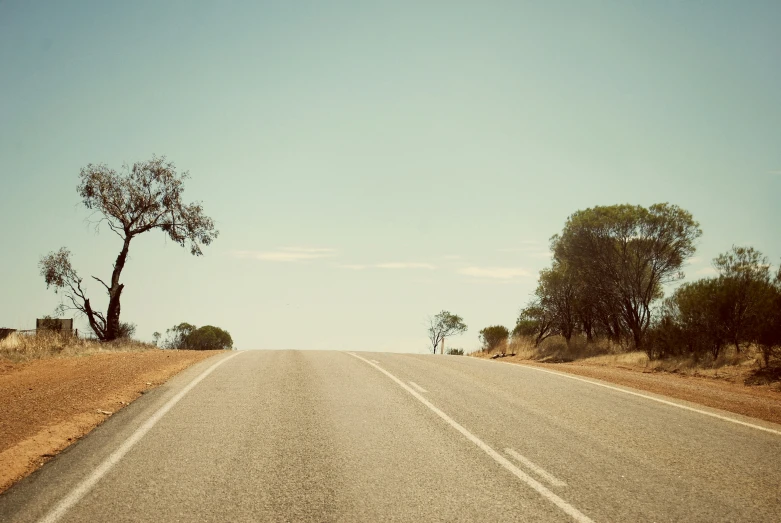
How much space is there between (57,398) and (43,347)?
924 centimetres

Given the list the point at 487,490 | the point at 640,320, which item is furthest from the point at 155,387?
the point at 640,320

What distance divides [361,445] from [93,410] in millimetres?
4537

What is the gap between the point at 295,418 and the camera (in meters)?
7.01

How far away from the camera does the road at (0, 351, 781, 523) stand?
4059mm

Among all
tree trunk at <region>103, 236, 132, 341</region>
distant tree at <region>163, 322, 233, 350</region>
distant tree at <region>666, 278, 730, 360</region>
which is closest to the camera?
distant tree at <region>666, 278, 730, 360</region>

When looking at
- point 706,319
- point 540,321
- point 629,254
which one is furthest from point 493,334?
point 706,319

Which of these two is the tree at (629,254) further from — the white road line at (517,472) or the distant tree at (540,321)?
the white road line at (517,472)

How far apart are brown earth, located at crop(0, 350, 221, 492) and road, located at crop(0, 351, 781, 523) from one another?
0.36 m

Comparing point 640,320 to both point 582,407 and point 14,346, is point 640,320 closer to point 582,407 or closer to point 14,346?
point 582,407

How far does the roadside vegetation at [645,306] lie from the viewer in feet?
50.4

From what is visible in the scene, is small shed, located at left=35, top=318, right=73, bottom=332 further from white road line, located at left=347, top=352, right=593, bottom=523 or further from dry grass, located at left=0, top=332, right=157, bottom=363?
white road line, located at left=347, top=352, right=593, bottom=523

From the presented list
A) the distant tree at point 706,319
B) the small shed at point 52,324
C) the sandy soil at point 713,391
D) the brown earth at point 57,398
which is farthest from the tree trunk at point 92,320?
the distant tree at point 706,319

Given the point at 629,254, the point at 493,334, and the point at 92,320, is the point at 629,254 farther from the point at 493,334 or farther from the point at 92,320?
the point at 92,320

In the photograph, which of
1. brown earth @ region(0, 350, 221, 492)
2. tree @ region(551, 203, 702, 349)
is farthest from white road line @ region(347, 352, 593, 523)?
tree @ region(551, 203, 702, 349)
